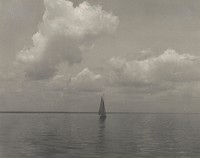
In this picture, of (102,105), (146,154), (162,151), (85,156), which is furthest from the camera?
(102,105)

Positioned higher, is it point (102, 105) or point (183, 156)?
point (102, 105)

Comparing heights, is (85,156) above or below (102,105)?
below

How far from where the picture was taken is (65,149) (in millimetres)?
57438

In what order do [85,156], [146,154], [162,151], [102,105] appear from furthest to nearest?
1. [102,105]
2. [162,151]
3. [146,154]
4. [85,156]

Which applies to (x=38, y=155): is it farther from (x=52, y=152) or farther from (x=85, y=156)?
(x=85, y=156)

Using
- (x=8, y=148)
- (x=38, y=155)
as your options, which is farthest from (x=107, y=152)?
(x=8, y=148)

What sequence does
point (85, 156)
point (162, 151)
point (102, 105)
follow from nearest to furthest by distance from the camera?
point (85, 156) < point (162, 151) < point (102, 105)

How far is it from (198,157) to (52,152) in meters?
23.8

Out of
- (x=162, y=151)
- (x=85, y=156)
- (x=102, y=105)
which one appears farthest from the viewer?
(x=102, y=105)

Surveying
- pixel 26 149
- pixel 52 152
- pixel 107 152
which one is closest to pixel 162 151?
pixel 107 152

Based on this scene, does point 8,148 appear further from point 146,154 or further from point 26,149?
point 146,154

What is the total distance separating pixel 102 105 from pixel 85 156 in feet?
360

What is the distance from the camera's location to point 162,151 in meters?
57.0

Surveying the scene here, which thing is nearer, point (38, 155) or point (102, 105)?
point (38, 155)
